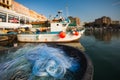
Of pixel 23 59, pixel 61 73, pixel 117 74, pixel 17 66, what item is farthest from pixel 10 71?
pixel 117 74

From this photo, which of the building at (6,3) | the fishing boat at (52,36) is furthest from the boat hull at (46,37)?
the building at (6,3)

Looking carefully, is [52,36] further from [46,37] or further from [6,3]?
[6,3]

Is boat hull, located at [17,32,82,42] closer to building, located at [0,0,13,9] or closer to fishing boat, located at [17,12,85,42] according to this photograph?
fishing boat, located at [17,12,85,42]

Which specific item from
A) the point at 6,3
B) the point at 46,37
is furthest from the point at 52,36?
the point at 6,3

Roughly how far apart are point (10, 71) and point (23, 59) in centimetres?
74

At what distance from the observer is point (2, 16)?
76.4ft

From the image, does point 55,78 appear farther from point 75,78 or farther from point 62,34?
point 62,34

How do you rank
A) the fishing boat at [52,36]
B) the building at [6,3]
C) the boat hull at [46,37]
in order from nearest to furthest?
the fishing boat at [52,36] < the boat hull at [46,37] < the building at [6,3]

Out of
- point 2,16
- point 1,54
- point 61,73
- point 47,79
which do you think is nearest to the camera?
point 47,79

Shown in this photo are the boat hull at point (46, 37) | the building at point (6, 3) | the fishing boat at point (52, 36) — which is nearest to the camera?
the fishing boat at point (52, 36)

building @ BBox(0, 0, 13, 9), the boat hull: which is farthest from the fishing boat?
building @ BBox(0, 0, 13, 9)

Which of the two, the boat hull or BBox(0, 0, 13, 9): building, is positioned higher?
BBox(0, 0, 13, 9): building

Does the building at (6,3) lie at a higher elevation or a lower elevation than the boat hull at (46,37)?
higher

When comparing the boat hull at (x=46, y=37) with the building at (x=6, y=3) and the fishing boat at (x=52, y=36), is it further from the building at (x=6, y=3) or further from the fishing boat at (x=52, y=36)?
the building at (x=6, y=3)
